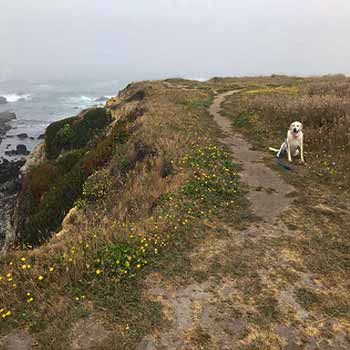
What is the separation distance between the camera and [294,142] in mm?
12398

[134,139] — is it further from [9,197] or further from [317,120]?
[9,197]

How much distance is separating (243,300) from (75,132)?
27126 millimetres

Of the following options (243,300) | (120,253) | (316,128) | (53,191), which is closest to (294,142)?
(316,128)

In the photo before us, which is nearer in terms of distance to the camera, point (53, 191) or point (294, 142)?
point (294, 142)

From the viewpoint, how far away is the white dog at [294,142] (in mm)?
12078

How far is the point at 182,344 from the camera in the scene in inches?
179

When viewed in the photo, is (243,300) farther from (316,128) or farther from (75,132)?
(75,132)

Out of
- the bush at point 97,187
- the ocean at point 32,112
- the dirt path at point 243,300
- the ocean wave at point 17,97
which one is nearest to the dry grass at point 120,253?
the bush at point 97,187

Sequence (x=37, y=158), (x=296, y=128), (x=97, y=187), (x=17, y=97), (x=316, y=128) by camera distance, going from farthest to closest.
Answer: (x=17, y=97)
(x=37, y=158)
(x=316, y=128)
(x=97, y=187)
(x=296, y=128)

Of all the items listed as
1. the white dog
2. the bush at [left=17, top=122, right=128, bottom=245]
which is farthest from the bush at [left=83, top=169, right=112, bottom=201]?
the white dog

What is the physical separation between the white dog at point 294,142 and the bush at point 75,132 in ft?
63.3

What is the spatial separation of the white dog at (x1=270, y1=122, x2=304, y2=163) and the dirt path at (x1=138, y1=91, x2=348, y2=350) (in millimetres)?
5435

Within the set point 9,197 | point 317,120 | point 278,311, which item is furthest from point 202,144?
point 9,197

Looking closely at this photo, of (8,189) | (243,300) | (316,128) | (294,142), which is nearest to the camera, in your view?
(243,300)
